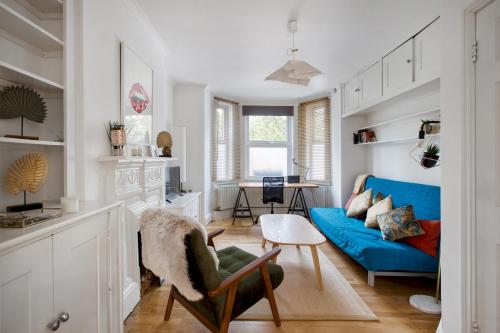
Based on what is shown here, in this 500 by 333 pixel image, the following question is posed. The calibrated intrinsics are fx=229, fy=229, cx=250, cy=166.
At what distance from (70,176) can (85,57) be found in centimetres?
76

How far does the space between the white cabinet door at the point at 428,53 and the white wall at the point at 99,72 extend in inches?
107

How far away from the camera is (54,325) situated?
88 cm

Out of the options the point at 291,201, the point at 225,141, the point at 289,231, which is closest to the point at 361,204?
the point at 289,231

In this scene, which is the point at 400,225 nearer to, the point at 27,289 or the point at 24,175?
the point at 27,289

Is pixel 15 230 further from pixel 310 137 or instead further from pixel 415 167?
pixel 310 137

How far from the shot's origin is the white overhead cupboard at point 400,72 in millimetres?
2166

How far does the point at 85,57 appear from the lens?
1.46 meters

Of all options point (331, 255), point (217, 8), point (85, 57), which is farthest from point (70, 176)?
point (331, 255)

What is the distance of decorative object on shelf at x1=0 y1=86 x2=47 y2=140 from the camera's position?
43.8 inches

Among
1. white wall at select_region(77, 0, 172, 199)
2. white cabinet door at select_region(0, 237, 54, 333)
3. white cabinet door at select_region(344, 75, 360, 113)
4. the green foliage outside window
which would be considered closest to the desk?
the green foliage outside window

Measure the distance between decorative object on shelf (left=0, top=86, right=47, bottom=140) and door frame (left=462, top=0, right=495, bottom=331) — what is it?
92.0 inches

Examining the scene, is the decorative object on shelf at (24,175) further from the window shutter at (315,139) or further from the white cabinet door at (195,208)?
the window shutter at (315,139)

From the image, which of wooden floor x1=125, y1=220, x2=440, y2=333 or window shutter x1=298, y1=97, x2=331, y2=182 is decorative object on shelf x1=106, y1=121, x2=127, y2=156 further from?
window shutter x1=298, y1=97, x2=331, y2=182

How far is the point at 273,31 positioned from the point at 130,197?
2.10 meters
